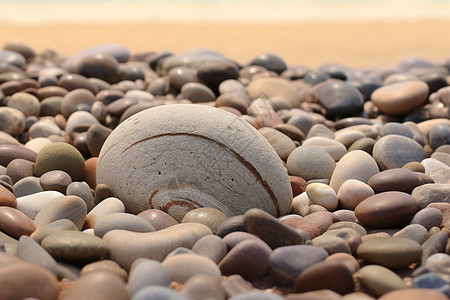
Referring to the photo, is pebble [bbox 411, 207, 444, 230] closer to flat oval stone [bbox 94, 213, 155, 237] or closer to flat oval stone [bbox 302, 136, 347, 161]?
flat oval stone [bbox 302, 136, 347, 161]

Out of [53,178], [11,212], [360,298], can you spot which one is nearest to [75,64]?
[53,178]

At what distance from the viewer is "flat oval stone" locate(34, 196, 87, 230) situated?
283 centimetres

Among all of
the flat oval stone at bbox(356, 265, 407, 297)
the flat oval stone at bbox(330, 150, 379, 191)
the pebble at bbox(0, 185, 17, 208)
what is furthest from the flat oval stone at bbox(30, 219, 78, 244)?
the flat oval stone at bbox(330, 150, 379, 191)

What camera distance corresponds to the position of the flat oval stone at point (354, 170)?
360 centimetres

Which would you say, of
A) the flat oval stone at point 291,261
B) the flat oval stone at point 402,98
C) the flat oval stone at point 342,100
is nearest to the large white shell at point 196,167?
the flat oval stone at point 291,261

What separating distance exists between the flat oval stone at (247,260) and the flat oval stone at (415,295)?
577 mm

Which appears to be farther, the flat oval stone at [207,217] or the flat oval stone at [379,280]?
the flat oval stone at [207,217]

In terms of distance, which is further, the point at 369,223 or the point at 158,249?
the point at 369,223

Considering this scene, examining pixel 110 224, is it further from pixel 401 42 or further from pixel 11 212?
pixel 401 42

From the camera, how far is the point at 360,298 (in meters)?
2.06

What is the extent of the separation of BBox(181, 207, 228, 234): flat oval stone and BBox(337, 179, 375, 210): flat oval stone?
0.89 metres

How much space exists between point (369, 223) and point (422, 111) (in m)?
2.76

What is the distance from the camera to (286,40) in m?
13.8

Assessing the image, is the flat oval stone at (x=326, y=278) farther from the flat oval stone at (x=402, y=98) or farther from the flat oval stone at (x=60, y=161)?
the flat oval stone at (x=402, y=98)
